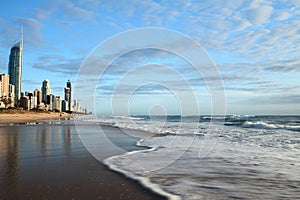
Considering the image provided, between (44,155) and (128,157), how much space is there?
2664 millimetres

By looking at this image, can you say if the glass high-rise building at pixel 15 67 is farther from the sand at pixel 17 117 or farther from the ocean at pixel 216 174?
the ocean at pixel 216 174

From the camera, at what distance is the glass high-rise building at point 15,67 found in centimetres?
17650

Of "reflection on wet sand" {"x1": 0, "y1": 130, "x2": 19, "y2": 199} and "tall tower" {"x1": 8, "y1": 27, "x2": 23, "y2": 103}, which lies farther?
"tall tower" {"x1": 8, "y1": 27, "x2": 23, "y2": 103}

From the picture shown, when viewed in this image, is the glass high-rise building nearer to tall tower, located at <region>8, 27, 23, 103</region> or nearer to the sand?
tall tower, located at <region>8, 27, 23, 103</region>

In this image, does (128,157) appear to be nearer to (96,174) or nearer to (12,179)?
(96,174)

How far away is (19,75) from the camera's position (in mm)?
180000

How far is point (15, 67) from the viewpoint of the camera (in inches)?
7032

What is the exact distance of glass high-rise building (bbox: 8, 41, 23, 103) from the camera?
579ft

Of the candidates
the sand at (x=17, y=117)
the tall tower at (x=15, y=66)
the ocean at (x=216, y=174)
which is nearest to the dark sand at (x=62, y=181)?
the ocean at (x=216, y=174)

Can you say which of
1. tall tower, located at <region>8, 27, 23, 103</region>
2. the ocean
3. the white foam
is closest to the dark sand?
the white foam

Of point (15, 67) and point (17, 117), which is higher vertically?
point (15, 67)

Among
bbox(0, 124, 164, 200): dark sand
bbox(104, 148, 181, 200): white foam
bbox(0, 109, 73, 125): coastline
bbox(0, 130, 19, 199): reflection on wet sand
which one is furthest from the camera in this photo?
bbox(0, 109, 73, 125): coastline

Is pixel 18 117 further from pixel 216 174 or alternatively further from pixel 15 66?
pixel 15 66

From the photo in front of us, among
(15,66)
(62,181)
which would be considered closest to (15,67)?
(15,66)
